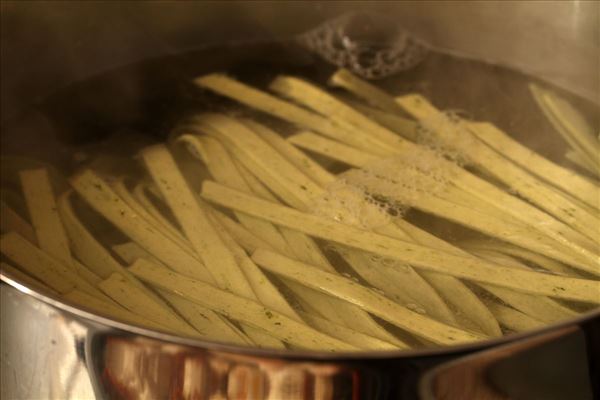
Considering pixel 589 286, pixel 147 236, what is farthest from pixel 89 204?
pixel 589 286

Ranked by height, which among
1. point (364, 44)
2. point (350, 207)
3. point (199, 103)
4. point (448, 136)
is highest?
point (364, 44)

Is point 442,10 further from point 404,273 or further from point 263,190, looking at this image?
point 404,273

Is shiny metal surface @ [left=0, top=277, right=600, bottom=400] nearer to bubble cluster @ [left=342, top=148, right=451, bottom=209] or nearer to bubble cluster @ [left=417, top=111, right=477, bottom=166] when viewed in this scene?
bubble cluster @ [left=342, top=148, right=451, bottom=209]

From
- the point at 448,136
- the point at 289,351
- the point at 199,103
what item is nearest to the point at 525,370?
the point at 289,351

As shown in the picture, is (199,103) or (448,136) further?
(199,103)

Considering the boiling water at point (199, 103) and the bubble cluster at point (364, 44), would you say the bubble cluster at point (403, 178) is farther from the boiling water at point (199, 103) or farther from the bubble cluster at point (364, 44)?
the bubble cluster at point (364, 44)

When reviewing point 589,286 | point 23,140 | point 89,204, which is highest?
point 23,140

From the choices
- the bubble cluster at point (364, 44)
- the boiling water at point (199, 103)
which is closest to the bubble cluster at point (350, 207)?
the boiling water at point (199, 103)

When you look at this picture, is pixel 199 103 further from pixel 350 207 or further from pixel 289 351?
pixel 289 351
